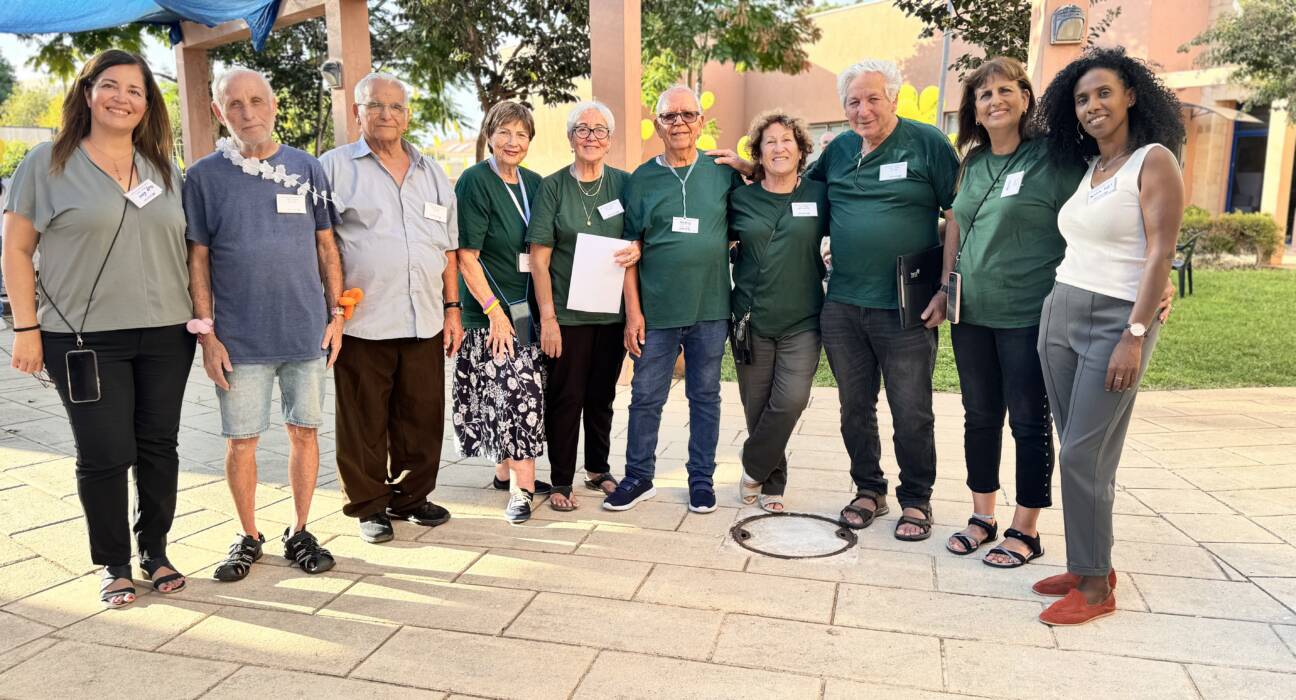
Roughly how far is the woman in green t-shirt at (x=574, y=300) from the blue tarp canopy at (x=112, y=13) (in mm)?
4283

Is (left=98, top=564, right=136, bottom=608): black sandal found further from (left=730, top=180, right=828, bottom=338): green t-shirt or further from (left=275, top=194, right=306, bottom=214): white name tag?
(left=730, top=180, right=828, bottom=338): green t-shirt

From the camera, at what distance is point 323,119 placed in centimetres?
1437

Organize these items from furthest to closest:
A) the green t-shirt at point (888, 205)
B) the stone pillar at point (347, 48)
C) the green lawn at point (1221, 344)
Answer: the green lawn at point (1221, 344) → the stone pillar at point (347, 48) → the green t-shirt at point (888, 205)

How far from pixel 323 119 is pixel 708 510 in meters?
12.8

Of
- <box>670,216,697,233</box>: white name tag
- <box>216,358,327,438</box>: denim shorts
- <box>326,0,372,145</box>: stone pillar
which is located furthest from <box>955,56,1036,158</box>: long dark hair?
<box>326,0,372,145</box>: stone pillar

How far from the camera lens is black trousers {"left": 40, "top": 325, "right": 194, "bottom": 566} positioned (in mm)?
2793

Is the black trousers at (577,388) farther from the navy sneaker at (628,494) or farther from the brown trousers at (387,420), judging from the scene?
the brown trousers at (387,420)

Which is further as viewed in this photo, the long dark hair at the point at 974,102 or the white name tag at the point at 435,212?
the white name tag at the point at 435,212

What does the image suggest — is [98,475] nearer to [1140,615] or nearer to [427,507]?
[427,507]

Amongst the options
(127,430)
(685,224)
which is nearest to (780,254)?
(685,224)

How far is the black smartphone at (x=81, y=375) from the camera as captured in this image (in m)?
2.74

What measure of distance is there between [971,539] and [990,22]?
5.04m

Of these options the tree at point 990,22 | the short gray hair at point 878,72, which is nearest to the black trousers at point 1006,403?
the short gray hair at point 878,72

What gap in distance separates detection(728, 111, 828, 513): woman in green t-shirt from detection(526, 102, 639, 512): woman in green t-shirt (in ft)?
1.69
